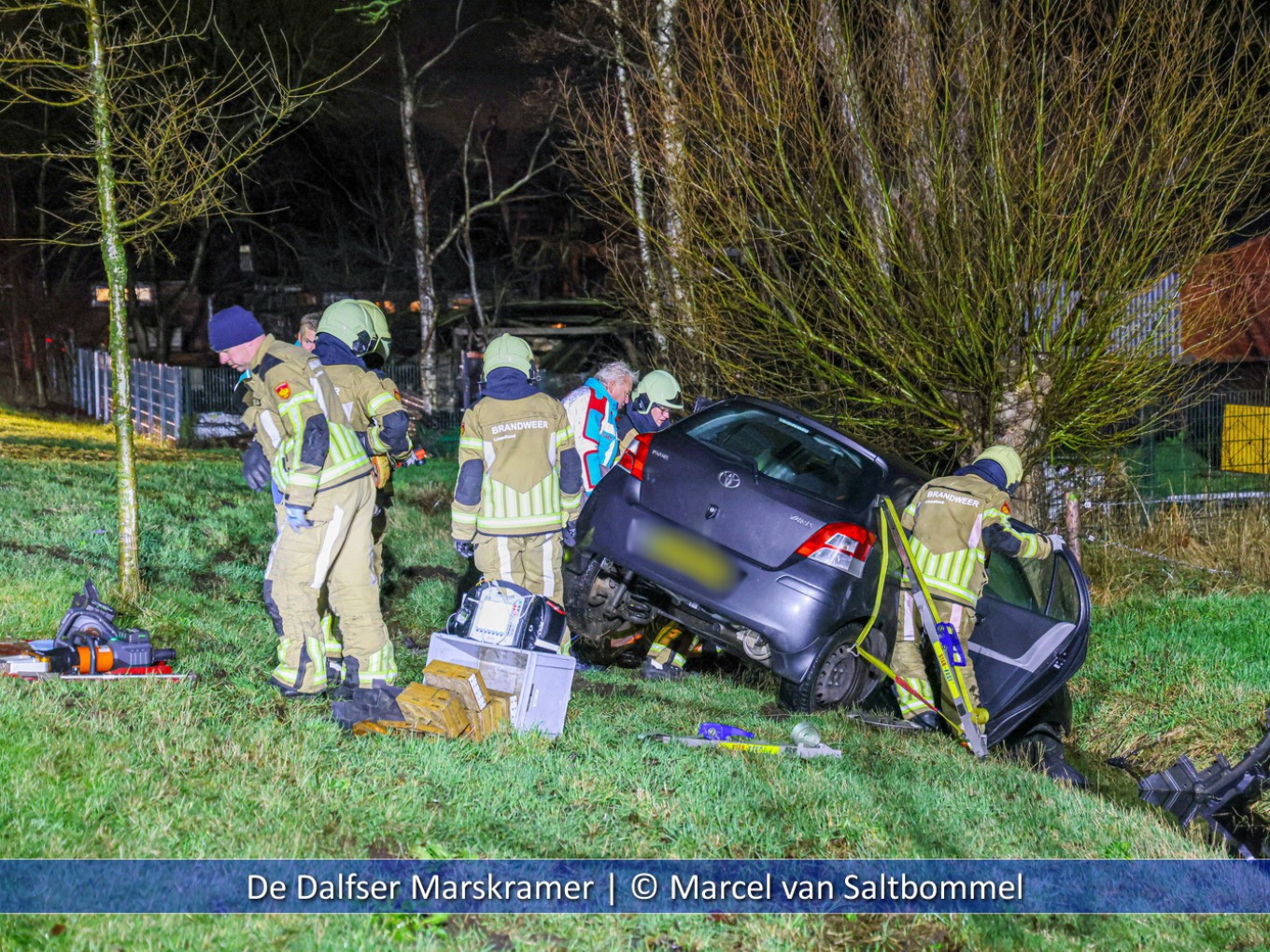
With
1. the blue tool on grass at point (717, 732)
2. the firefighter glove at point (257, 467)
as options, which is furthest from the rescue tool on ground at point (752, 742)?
the firefighter glove at point (257, 467)

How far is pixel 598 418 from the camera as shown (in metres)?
7.36

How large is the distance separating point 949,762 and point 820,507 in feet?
4.66

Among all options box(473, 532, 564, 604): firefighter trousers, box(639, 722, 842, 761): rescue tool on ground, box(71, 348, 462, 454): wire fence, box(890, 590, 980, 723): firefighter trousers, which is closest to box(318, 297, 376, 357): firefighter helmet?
box(473, 532, 564, 604): firefighter trousers

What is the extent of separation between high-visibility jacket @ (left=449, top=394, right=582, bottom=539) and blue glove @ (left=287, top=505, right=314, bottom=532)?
33.0 inches

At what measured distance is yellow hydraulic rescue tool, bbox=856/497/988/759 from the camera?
5930mm

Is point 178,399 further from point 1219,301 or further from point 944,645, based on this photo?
point 944,645

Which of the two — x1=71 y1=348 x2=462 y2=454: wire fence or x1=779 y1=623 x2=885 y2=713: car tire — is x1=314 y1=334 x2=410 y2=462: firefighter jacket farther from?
x1=71 y1=348 x2=462 y2=454: wire fence

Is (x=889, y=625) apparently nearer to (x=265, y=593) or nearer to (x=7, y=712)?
(x=265, y=593)

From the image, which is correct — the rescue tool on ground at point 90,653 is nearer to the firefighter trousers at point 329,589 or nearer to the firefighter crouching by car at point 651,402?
the firefighter trousers at point 329,589

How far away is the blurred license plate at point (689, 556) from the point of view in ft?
19.9

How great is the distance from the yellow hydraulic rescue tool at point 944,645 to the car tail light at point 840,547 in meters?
0.20

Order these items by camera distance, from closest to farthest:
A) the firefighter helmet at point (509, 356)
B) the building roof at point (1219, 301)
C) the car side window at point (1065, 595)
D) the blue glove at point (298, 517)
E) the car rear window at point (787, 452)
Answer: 1. the blue glove at point (298, 517)
2. the firefighter helmet at point (509, 356)
3. the car side window at point (1065, 595)
4. the car rear window at point (787, 452)
5. the building roof at point (1219, 301)

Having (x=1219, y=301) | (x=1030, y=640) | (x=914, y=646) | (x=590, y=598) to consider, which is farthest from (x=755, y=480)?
(x=1219, y=301)

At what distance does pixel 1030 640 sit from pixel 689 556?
1.93 meters
